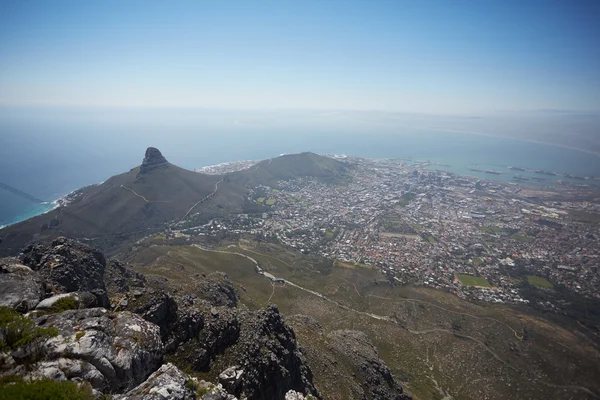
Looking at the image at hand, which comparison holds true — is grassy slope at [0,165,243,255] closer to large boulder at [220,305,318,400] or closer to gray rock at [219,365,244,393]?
large boulder at [220,305,318,400]

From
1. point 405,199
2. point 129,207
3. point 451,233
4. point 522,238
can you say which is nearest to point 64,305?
point 129,207

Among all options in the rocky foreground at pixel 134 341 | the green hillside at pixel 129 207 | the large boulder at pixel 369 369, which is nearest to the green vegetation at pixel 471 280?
the rocky foreground at pixel 134 341

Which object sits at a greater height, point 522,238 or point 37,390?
point 37,390

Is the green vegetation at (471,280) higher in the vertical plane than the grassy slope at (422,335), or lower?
lower

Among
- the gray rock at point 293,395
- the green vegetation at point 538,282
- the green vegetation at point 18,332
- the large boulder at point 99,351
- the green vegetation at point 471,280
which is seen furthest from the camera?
the green vegetation at point 538,282

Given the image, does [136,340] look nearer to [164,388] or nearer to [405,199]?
[164,388]

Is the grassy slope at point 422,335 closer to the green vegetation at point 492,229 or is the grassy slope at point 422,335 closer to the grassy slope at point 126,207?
the grassy slope at point 126,207

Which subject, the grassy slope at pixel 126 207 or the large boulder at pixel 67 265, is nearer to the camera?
the large boulder at pixel 67 265
